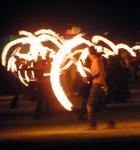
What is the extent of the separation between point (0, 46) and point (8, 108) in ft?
38.9

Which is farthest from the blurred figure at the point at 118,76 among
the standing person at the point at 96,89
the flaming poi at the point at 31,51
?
the standing person at the point at 96,89

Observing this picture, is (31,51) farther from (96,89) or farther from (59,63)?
(96,89)

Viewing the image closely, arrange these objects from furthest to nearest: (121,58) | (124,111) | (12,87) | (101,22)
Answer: (101,22)
(12,87)
(121,58)
(124,111)

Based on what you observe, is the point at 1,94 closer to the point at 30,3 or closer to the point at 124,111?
the point at 124,111

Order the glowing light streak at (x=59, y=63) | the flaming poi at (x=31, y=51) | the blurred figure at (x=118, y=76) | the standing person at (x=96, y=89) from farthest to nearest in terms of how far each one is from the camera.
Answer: the flaming poi at (x=31, y=51) → the blurred figure at (x=118, y=76) → the glowing light streak at (x=59, y=63) → the standing person at (x=96, y=89)

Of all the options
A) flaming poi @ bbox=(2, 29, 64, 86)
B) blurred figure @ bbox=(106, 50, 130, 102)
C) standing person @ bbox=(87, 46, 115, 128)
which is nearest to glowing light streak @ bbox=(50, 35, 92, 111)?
standing person @ bbox=(87, 46, 115, 128)

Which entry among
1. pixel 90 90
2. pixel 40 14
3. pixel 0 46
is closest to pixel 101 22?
pixel 40 14

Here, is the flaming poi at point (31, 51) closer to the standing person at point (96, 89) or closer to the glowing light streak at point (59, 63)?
the glowing light streak at point (59, 63)

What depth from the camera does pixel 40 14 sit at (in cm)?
6850

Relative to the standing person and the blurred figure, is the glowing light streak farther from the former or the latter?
the blurred figure

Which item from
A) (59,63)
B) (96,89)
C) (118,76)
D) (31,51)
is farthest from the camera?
(31,51)

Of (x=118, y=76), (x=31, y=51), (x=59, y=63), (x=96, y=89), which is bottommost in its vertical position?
(x=96, y=89)

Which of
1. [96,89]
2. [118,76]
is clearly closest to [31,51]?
[118,76]

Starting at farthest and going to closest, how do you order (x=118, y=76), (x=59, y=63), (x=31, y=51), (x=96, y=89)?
(x=31, y=51) → (x=118, y=76) → (x=59, y=63) → (x=96, y=89)
